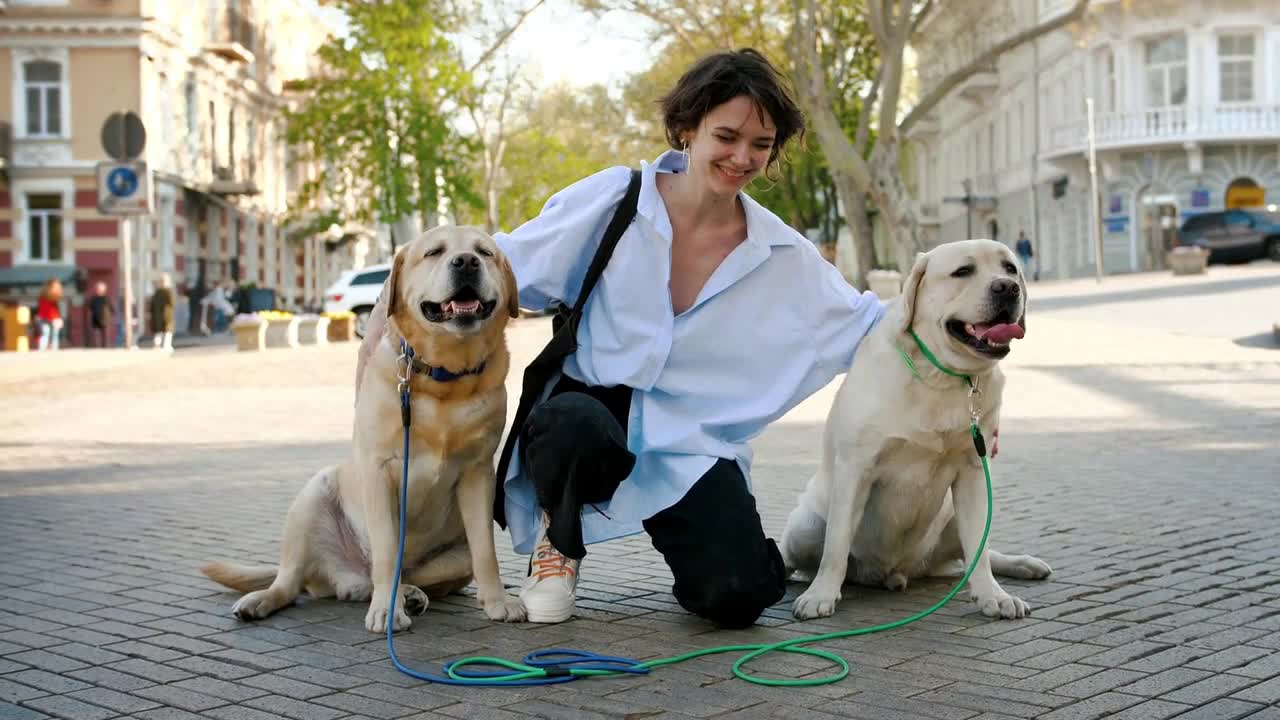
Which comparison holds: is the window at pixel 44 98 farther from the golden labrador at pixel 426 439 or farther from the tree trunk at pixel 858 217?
the golden labrador at pixel 426 439

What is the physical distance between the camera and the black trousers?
457 centimetres

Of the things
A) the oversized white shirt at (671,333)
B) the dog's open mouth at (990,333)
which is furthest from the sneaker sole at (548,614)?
the dog's open mouth at (990,333)

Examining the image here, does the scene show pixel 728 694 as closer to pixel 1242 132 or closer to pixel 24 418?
pixel 24 418

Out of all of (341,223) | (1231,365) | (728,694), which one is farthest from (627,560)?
(341,223)

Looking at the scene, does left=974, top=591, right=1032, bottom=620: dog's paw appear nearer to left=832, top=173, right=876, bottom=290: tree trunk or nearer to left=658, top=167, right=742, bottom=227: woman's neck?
left=658, top=167, right=742, bottom=227: woman's neck

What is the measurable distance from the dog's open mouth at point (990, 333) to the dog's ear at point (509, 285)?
4.70ft

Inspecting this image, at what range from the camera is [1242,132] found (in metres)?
42.3

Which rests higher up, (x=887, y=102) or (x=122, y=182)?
(x=887, y=102)

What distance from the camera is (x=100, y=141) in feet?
112

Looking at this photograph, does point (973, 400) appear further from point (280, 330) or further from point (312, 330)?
point (312, 330)

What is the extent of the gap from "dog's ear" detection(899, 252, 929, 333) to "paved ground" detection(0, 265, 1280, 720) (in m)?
0.98

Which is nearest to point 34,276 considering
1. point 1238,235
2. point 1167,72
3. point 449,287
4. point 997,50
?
point 997,50

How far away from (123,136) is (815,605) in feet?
56.6

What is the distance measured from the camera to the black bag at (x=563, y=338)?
4.94 metres
